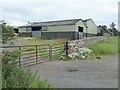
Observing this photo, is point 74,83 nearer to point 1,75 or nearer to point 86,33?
point 1,75

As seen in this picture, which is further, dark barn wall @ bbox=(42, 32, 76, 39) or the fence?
dark barn wall @ bbox=(42, 32, 76, 39)

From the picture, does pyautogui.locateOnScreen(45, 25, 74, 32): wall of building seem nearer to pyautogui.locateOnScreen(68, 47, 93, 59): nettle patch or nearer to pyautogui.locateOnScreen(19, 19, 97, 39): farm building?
pyautogui.locateOnScreen(19, 19, 97, 39): farm building

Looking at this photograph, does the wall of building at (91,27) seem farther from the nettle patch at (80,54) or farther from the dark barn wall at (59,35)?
the nettle patch at (80,54)

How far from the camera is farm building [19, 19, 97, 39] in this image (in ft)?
159

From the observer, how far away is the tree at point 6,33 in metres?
8.23

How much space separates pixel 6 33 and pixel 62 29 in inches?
1640

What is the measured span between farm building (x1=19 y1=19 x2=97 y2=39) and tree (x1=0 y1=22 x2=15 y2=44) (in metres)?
39.4

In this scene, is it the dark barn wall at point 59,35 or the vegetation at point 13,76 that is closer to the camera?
the vegetation at point 13,76

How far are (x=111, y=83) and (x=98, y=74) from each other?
2.20 m

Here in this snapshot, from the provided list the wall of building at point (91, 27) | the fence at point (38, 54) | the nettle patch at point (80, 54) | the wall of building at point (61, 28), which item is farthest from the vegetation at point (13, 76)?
the wall of building at point (91, 27)

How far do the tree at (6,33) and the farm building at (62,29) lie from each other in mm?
39414

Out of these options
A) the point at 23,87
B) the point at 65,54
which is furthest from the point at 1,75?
the point at 65,54

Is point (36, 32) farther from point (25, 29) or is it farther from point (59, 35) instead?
point (59, 35)

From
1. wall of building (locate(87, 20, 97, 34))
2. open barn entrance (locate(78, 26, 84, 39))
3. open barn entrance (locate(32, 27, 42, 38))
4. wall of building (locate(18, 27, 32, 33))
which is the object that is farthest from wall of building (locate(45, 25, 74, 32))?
wall of building (locate(87, 20, 97, 34))
